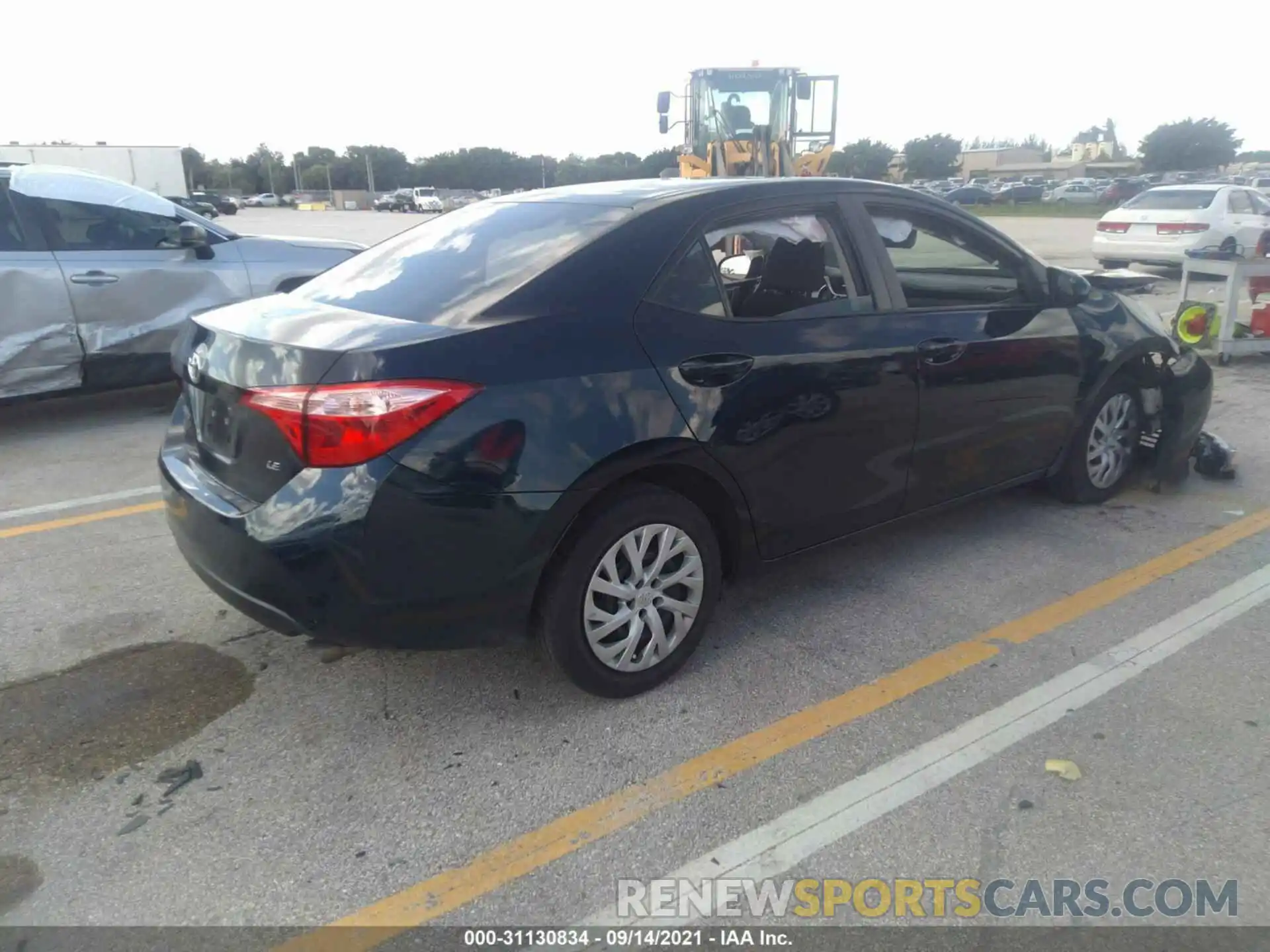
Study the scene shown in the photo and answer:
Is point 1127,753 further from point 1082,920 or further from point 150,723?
point 150,723

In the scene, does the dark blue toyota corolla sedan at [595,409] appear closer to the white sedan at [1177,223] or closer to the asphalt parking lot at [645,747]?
the asphalt parking lot at [645,747]

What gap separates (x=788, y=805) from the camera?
2689 mm

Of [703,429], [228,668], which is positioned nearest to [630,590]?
[703,429]

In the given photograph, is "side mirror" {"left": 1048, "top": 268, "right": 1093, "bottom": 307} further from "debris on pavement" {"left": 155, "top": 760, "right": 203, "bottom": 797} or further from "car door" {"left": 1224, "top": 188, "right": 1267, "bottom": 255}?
"car door" {"left": 1224, "top": 188, "right": 1267, "bottom": 255}

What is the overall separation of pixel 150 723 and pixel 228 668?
1.24 ft

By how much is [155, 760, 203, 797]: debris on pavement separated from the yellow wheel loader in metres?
12.9

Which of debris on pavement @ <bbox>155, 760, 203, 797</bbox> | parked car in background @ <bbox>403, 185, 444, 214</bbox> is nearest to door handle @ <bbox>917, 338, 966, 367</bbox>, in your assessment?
debris on pavement @ <bbox>155, 760, 203, 797</bbox>

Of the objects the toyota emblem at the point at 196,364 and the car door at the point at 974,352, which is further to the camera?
the car door at the point at 974,352

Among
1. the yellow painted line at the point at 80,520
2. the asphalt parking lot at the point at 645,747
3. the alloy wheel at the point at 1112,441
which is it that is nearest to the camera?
the asphalt parking lot at the point at 645,747

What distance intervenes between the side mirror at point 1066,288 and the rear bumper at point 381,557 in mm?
2863

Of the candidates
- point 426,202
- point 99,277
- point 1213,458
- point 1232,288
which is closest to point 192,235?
point 99,277

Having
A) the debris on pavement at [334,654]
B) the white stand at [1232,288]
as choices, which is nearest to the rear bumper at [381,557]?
the debris on pavement at [334,654]

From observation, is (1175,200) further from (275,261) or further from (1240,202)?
(275,261)

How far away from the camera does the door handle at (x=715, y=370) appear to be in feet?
10.1
